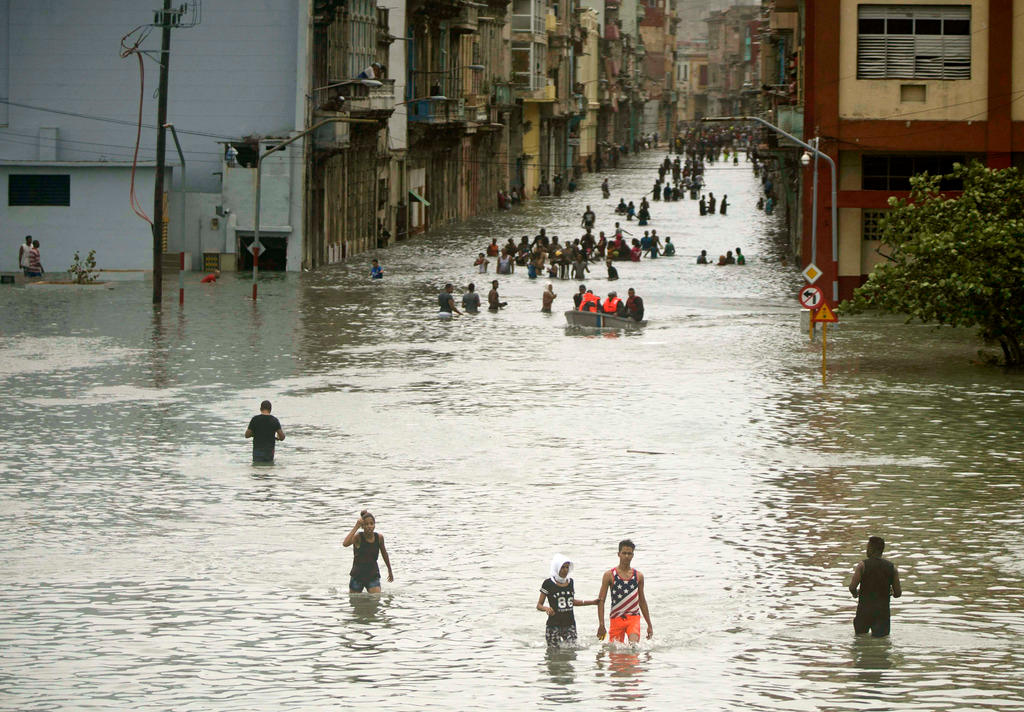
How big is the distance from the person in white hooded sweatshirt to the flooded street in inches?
8.0

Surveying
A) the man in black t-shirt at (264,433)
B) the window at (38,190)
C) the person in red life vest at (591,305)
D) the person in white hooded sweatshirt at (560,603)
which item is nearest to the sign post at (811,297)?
the person in red life vest at (591,305)

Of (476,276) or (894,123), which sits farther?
(476,276)

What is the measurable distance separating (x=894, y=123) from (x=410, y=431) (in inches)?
1038

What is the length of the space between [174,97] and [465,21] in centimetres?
2897

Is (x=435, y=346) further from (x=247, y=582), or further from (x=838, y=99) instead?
(x=247, y=582)

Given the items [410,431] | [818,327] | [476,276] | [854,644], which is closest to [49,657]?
[854,644]

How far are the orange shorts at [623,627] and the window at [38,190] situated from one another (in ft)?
156

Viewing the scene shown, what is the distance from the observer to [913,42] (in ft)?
168

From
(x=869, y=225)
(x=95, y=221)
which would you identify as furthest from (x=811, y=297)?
(x=95, y=221)

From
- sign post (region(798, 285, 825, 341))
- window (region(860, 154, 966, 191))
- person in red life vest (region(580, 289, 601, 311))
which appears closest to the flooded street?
person in red life vest (region(580, 289, 601, 311))

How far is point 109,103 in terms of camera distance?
62.9 metres

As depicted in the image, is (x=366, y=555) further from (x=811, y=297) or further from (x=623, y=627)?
(x=811, y=297)

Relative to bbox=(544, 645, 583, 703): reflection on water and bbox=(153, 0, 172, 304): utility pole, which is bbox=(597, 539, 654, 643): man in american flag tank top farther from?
bbox=(153, 0, 172, 304): utility pole

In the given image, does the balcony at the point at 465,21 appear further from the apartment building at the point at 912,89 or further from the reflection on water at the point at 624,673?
the reflection on water at the point at 624,673
